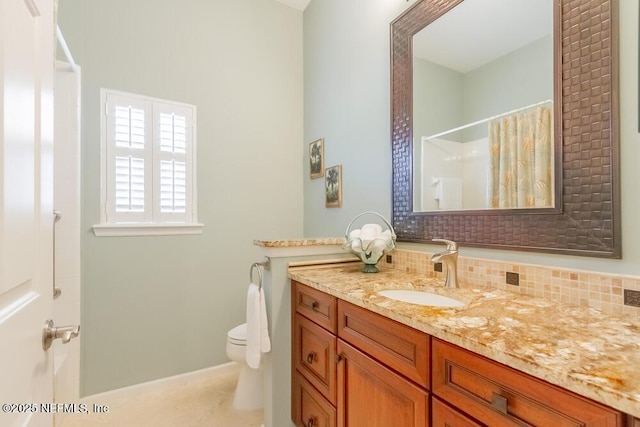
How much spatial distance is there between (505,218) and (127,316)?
2.47 m

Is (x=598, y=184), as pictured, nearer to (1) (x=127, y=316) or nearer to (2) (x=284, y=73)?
(2) (x=284, y=73)

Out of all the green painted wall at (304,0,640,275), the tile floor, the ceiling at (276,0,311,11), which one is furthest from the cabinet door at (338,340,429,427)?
the ceiling at (276,0,311,11)

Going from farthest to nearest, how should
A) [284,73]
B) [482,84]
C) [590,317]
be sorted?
1. [284,73]
2. [482,84]
3. [590,317]

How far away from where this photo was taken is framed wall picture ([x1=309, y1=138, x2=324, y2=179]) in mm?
2559

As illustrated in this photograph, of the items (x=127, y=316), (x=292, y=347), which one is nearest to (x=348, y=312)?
(x=292, y=347)

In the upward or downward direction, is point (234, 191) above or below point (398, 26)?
below

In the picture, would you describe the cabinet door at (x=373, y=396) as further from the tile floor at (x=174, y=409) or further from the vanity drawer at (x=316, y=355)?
the tile floor at (x=174, y=409)

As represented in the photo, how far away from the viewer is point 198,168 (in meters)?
2.40

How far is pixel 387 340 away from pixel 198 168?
2019 mm

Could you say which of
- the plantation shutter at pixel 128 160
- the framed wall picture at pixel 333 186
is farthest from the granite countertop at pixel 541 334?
the plantation shutter at pixel 128 160

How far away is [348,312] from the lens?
1.18 metres

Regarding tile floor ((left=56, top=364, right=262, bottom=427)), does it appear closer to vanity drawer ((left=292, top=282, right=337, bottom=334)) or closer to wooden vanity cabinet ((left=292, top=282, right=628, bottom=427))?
wooden vanity cabinet ((left=292, top=282, right=628, bottom=427))

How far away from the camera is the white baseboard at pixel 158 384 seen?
205cm

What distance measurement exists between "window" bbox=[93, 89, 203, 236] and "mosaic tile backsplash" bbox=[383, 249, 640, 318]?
1.97m
